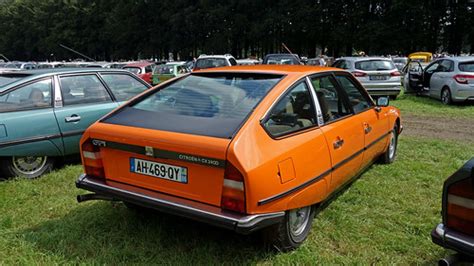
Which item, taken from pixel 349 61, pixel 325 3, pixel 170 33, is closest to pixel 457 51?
pixel 325 3

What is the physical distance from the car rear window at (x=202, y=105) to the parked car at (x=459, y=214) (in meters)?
1.44

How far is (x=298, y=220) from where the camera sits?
10.8 ft

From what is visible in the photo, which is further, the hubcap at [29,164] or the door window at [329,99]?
the hubcap at [29,164]

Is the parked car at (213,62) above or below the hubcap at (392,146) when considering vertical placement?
above

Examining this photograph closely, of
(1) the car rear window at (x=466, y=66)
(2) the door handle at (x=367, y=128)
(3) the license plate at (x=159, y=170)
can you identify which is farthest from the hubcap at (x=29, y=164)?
(1) the car rear window at (x=466, y=66)

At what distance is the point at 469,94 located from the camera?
1113cm

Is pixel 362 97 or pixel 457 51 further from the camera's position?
pixel 457 51

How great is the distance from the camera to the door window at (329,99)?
3.61 metres

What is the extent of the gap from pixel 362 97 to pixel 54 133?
400 centimetres

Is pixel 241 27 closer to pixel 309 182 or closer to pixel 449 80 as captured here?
pixel 449 80

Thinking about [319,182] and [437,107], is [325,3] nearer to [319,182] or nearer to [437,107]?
[437,107]

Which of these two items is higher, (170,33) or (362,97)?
(170,33)

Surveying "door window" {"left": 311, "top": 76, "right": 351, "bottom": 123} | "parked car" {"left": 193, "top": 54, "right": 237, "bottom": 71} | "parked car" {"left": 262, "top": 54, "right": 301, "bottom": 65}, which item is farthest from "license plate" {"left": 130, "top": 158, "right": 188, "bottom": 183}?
"parked car" {"left": 262, "top": 54, "right": 301, "bottom": 65}

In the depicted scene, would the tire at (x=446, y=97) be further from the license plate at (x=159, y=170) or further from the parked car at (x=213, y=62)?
the license plate at (x=159, y=170)
